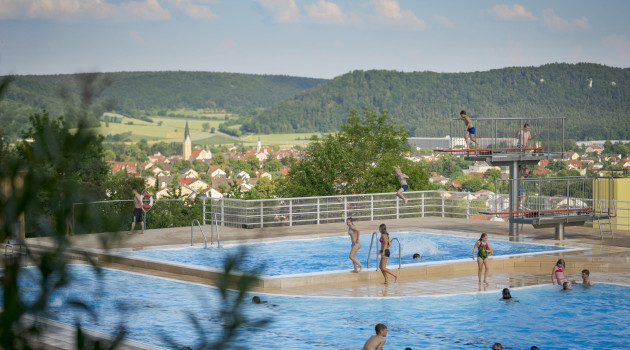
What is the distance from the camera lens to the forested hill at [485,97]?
89062mm

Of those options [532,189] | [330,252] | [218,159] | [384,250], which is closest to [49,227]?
[384,250]

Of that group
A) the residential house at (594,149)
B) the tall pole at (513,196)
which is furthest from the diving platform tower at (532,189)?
the residential house at (594,149)

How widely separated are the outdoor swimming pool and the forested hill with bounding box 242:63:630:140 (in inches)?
2935

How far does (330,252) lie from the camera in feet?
72.5

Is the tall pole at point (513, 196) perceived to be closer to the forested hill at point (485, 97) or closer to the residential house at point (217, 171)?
the forested hill at point (485, 97)

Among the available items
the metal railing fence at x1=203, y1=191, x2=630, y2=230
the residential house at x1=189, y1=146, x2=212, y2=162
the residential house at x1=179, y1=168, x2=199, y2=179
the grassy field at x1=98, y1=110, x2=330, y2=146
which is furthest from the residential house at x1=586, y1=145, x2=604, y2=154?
the residential house at x1=189, y1=146, x2=212, y2=162

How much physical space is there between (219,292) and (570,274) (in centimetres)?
1589

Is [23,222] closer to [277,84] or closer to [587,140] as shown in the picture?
[587,140]

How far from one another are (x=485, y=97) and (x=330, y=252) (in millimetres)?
81588

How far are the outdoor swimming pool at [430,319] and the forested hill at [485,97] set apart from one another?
74.6m

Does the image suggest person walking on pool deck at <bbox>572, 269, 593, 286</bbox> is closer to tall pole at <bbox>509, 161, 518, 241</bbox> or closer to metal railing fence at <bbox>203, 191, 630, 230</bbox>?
tall pole at <bbox>509, 161, 518, 241</bbox>

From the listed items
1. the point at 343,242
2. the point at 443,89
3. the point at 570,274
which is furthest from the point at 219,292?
the point at 443,89

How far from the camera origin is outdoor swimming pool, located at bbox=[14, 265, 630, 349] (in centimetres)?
1288

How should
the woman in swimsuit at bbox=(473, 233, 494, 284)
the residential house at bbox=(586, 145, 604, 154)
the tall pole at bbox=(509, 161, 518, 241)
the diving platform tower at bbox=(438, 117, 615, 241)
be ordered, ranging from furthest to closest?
the residential house at bbox=(586, 145, 604, 154) < the tall pole at bbox=(509, 161, 518, 241) < the diving platform tower at bbox=(438, 117, 615, 241) < the woman in swimsuit at bbox=(473, 233, 494, 284)
